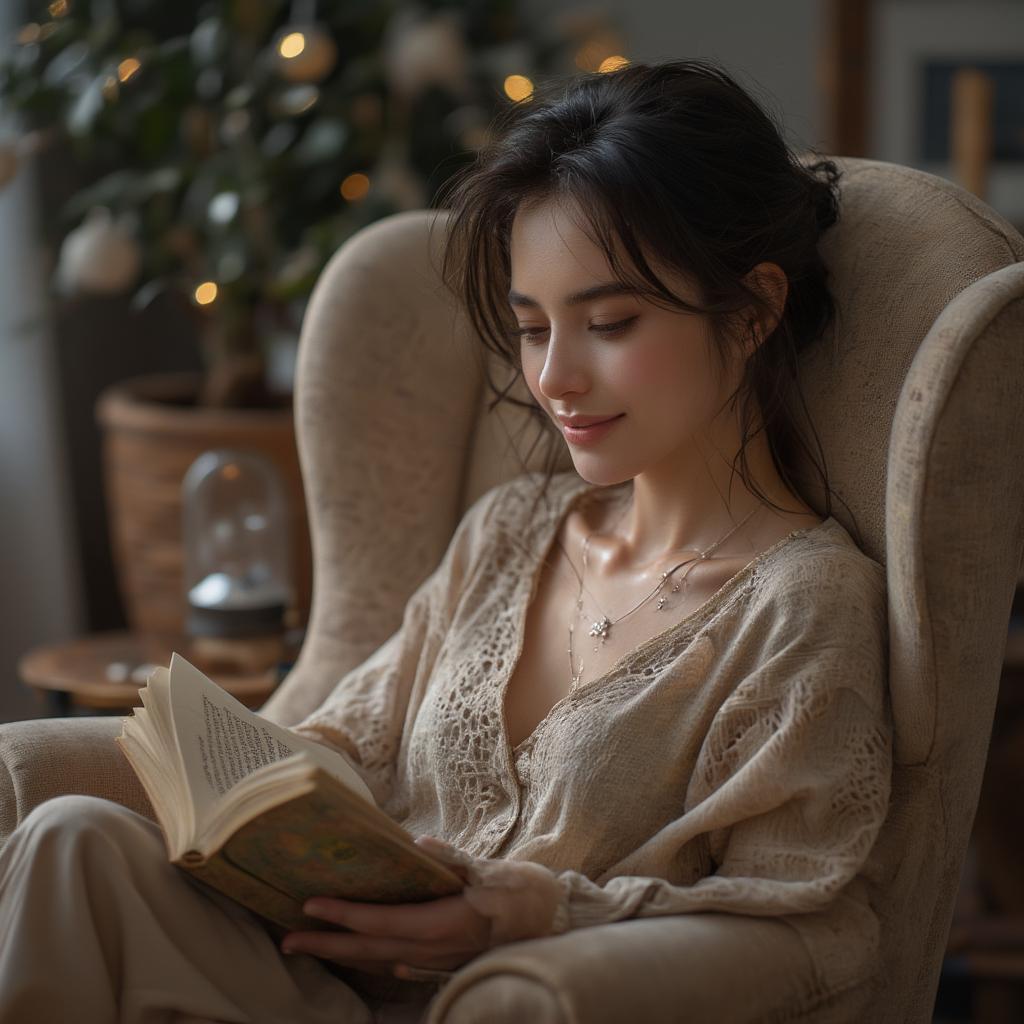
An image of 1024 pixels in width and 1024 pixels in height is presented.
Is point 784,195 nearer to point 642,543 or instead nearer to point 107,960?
point 642,543

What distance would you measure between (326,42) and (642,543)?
1453 mm

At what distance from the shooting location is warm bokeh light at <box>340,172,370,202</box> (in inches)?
114

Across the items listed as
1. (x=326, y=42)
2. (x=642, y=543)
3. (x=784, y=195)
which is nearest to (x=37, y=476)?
(x=326, y=42)

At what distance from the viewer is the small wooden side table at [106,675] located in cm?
194

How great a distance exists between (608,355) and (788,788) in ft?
1.34

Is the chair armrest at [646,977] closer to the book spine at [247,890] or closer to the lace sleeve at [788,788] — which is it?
the lace sleeve at [788,788]

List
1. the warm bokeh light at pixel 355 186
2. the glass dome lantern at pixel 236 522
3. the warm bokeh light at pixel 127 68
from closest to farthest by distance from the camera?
the glass dome lantern at pixel 236 522, the warm bokeh light at pixel 127 68, the warm bokeh light at pixel 355 186

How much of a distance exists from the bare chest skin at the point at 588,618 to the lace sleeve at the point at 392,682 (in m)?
0.10

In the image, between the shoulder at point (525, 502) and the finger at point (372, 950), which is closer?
A: the finger at point (372, 950)

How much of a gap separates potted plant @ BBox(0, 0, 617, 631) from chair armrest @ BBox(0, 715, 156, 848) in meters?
1.19

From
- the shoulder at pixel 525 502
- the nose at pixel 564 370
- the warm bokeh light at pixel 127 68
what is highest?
the warm bokeh light at pixel 127 68

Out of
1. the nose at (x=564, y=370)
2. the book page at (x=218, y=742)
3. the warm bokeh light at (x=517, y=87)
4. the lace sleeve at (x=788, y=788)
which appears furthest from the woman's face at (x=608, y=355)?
the warm bokeh light at (x=517, y=87)

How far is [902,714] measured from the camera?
1.24 m

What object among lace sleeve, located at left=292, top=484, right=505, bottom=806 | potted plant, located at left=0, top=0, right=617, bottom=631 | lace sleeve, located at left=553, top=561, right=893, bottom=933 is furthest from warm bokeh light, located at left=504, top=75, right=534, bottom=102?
lace sleeve, located at left=553, top=561, right=893, bottom=933
